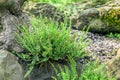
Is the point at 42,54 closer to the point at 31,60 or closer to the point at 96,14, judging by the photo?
the point at 31,60

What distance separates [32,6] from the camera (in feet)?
24.3

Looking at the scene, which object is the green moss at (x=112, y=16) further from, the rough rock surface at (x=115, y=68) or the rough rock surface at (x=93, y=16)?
the rough rock surface at (x=115, y=68)

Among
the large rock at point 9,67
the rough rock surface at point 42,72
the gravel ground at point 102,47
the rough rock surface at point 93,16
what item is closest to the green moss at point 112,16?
the rough rock surface at point 93,16

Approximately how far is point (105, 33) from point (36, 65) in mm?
3038

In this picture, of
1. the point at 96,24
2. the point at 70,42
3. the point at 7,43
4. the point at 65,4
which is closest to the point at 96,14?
the point at 96,24

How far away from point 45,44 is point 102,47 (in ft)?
7.11

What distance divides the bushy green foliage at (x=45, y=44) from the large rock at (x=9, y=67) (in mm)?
173

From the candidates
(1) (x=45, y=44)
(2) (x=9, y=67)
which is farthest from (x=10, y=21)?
(2) (x=9, y=67)

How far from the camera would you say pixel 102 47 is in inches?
250

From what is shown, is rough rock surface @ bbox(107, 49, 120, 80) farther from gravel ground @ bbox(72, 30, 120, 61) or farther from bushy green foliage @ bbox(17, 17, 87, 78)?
gravel ground @ bbox(72, 30, 120, 61)

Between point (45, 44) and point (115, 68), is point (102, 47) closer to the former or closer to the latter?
point (115, 68)

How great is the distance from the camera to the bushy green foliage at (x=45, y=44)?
4.43 metres

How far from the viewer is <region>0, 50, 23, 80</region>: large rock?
4023mm

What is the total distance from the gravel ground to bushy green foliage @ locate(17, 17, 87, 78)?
50.0 inches
